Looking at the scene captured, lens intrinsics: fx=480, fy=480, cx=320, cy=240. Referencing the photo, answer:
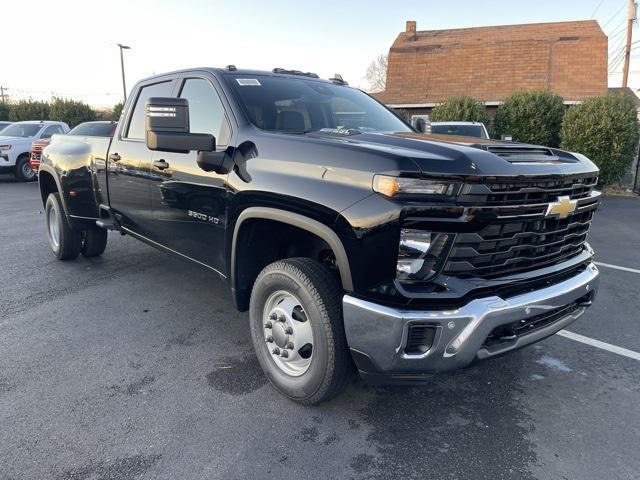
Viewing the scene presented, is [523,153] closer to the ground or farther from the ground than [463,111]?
closer to the ground

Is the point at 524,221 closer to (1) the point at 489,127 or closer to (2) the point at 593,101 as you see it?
(2) the point at 593,101

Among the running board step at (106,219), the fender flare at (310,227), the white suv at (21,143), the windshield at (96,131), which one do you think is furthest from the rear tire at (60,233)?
the white suv at (21,143)

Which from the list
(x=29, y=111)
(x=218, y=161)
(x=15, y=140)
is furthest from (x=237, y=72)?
(x=29, y=111)

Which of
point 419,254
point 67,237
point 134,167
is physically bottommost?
point 67,237

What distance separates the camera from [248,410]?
9.45ft

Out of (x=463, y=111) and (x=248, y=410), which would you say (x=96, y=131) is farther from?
(x=463, y=111)

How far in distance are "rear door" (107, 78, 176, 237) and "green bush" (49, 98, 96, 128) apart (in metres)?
24.6

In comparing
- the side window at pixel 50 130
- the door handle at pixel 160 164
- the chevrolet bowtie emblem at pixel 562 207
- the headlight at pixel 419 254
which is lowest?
the headlight at pixel 419 254

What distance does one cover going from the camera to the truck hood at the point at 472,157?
7.50 ft

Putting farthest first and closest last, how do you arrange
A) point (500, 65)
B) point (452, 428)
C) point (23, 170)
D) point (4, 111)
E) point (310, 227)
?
point (4, 111)
point (500, 65)
point (23, 170)
point (452, 428)
point (310, 227)

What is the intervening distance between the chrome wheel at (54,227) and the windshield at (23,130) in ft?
36.6

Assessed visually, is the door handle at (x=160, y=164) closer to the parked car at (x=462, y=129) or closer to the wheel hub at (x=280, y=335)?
the wheel hub at (x=280, y=335)

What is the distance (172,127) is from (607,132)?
50.3ft

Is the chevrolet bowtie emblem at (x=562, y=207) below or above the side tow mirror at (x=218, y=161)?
below
